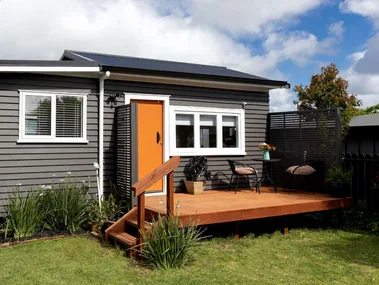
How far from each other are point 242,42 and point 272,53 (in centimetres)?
421

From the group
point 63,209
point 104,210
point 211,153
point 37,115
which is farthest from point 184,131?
point 63,209

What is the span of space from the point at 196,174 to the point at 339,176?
8.98 ft

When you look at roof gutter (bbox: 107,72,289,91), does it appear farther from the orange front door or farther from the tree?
the tree

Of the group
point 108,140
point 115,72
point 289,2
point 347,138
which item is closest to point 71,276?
point 108,140

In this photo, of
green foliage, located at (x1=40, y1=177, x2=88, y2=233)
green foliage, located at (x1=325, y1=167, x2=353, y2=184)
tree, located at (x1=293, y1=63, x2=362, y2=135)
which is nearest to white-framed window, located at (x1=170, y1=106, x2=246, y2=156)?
green foliage, located at (x1=325, y1=167, x2=353, y2=184)

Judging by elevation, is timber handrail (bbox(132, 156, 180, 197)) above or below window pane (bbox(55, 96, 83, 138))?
below

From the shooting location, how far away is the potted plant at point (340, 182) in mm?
6797

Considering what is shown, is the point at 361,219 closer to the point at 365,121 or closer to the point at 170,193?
the point at 170,193

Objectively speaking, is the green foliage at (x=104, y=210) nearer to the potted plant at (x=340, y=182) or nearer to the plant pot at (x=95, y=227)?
the plant pot at (x=95, y=227)

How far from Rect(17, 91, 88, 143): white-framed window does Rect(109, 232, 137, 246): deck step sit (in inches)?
82.0

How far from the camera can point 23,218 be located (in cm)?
564

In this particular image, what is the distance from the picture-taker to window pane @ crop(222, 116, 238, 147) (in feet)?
27.5

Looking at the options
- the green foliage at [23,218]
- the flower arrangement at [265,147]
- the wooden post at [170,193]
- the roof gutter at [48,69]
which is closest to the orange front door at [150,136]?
the roof gutter at [48,69]

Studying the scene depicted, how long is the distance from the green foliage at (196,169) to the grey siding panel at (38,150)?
194 centimetres
